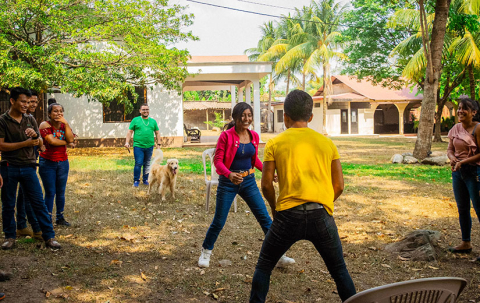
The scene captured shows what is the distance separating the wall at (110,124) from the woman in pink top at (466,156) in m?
16.3

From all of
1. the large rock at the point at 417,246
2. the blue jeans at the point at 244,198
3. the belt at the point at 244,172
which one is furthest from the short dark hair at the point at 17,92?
the large rock at the point at 417,246

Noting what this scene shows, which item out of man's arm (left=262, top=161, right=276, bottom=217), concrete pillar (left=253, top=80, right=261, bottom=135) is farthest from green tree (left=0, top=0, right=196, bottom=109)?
man's arm (left=262, top=161, right=276, bottom=217)

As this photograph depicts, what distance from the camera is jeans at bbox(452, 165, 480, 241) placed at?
14.9 ft

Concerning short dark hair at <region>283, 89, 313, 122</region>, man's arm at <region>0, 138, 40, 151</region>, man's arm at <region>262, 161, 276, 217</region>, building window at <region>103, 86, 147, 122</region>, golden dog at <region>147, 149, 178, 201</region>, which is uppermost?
building window at <region>103, 86, 147, 122</region>

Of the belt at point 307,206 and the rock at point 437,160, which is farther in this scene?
the rock at point 437,160

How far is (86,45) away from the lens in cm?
1435

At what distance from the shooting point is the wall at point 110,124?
20109 millimetres

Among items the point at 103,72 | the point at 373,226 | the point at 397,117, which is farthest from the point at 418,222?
the point at 397,117

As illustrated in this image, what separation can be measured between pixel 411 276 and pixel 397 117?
123ft

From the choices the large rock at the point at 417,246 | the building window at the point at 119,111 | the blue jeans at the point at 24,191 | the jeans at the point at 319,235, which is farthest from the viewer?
the building window at the point at 119,111

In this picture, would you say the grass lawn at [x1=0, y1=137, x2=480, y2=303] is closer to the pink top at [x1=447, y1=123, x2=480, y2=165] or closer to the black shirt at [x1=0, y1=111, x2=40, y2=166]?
the black shirt at [x1=0, y1=111, x2=40, y2=166]

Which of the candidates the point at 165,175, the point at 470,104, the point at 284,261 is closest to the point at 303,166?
the point at 284,261

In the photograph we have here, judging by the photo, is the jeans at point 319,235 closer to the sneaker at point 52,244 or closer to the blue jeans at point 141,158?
the sneaker at point 52,244

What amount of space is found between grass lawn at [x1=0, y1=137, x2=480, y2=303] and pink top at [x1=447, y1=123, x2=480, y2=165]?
4.12 ft
